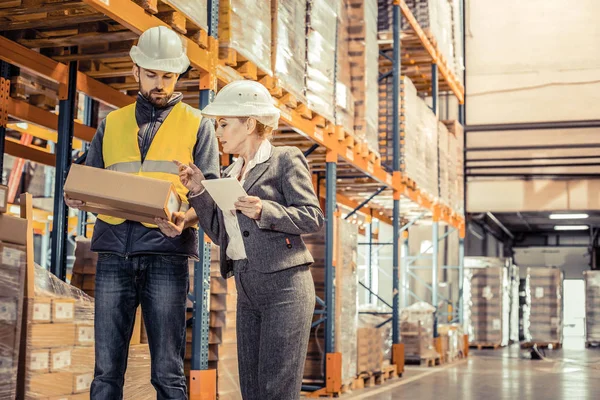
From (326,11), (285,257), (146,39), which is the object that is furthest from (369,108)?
(285,257)

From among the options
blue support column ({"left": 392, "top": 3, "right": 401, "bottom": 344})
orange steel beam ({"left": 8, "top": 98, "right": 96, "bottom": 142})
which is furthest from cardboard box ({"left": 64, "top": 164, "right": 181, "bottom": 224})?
blue support column ({"left": 392, "top": 3, "right": 401, "bottom": 344})

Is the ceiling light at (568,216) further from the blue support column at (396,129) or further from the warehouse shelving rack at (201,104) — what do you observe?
the warehouse shelving rack at (201,104)

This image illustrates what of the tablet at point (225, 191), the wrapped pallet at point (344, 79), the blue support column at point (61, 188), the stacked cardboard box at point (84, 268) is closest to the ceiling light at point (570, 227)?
the wrapped pallet at point (344, 79)

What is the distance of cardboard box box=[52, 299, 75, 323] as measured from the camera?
4.33 metres

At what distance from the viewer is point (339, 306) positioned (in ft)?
26.6

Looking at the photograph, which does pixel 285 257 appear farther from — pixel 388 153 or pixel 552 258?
pixel 552 258

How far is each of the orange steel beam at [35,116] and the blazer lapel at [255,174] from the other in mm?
3872

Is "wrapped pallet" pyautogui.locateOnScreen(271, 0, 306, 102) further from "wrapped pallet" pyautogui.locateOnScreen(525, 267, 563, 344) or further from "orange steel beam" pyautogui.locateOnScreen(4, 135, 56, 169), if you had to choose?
"wrapped pallet" pyautogui.locateOnScreen(525, 267, 563, 344)

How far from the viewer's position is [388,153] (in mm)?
11453

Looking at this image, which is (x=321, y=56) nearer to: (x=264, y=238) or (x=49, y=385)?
(x=49, y=385)

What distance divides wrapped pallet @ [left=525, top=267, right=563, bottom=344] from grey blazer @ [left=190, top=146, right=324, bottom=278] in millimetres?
16783

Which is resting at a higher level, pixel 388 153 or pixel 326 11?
pixel 326 11

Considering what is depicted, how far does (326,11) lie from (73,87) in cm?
299

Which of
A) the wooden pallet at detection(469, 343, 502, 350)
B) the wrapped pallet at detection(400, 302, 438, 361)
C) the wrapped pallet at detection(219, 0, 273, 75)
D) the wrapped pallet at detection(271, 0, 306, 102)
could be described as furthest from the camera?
the wooden pallet at detection(469, 343, 502, 350)
